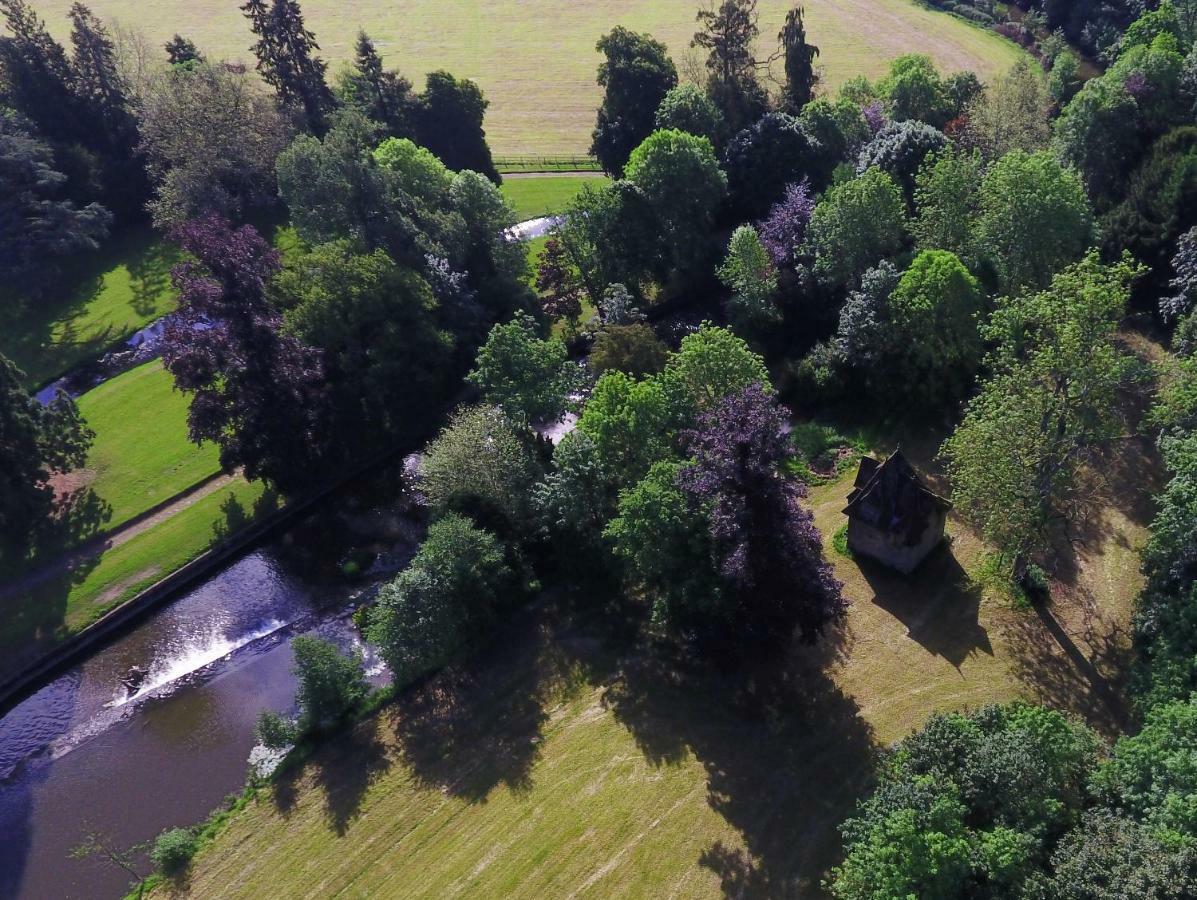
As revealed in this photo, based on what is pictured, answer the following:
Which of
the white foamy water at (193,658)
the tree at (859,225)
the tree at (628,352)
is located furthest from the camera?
the tree at (859,225)

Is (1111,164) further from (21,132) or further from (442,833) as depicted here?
(21,132)

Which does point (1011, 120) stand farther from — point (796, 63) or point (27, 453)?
point (27, 453)

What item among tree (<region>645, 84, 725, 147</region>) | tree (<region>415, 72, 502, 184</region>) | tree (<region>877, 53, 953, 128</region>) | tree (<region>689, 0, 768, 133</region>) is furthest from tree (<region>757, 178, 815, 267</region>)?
tree (<region>415, 72, 502, 184</region>)

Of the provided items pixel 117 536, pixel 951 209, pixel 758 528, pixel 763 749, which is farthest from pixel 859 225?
pixel 117 536

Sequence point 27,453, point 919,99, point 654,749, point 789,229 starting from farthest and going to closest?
point 919,99 → point 789,229 → point 27,453 → point 654,749

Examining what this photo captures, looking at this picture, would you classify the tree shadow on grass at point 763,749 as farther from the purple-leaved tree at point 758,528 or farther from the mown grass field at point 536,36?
the mown grass field at point 536,36

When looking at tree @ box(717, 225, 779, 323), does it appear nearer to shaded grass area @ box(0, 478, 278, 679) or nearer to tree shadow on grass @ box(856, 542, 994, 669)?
tree shadow on grass @ box(856, 542, 994, 669)

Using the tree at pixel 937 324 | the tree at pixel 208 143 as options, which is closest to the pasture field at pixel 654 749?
the tree at pixel 937 324
